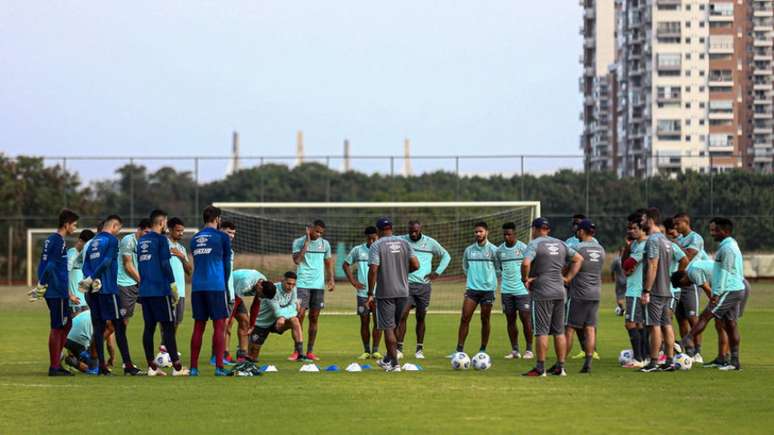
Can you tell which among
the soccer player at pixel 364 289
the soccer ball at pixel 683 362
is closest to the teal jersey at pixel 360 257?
the soccer player at pixel 364 289

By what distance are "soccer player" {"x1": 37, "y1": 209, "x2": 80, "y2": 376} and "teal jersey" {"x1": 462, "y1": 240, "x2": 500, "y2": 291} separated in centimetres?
669

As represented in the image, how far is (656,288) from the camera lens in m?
16.7

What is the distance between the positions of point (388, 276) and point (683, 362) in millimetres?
4119

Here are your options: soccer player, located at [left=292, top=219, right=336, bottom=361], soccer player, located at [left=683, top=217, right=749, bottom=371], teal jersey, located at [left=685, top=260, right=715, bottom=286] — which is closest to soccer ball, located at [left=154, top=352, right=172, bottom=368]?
soccer player, located at [left=292, top=219, right=336, bottom=361]

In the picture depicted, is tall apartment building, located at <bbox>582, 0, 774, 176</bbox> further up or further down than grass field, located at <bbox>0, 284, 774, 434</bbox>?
further up

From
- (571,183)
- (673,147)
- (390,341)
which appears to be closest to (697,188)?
(571,183)

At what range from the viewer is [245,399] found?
1305 cm

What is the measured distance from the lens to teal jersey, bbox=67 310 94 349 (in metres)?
16.7

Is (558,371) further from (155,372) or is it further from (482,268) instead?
(155,372)

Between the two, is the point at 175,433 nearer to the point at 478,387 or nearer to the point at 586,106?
the point at 478,387

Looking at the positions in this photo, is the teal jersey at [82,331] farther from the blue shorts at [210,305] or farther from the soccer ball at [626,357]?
the soccer ball at [626,357]

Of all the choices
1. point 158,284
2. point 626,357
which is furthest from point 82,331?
point 626,357

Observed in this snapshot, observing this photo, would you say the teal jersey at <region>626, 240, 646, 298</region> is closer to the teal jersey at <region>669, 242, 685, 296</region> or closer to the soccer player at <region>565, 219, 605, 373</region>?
the teal jersey at <region>669, 242, 685, 296</region>

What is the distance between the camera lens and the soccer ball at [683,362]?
55.0ft
